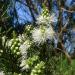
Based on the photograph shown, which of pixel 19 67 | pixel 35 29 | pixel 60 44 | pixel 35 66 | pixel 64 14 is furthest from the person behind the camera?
pixel 64 14

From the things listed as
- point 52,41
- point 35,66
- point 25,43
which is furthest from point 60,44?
point 35,66

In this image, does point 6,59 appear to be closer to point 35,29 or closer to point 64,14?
point 35,29

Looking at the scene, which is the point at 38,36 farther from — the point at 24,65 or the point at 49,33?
the point at 24,65

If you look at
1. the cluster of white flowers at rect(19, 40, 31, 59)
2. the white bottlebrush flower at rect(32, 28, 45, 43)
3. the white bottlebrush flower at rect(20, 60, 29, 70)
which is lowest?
the white bottlebrush flower at rect(20, 60, 29, 70)

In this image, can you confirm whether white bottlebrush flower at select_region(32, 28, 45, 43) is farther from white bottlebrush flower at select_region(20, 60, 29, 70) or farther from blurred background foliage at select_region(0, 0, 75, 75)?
white bottlebrush flower at select_region(20, 60, 29, 70)

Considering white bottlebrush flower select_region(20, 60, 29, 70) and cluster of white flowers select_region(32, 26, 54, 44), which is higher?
cluster of white flowers select_region(32, 26, 54, 44)

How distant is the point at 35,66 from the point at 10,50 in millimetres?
132

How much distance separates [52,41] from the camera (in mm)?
1298

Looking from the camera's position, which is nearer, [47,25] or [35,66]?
[35,66]

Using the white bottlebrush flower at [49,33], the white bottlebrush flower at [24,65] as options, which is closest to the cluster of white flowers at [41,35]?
the white bottlebrush flower at [49,33]

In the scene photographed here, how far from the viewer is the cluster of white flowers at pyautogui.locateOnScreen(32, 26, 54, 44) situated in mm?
1219

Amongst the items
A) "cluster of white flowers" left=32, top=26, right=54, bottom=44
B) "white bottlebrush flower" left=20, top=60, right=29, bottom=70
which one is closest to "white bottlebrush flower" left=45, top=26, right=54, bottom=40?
"cluster of white flowers" left=32, top=26, right=54, bottom=44

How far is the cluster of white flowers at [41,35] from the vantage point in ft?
4.00

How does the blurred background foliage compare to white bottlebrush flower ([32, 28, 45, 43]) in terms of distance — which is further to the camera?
white bottlebrush flower ([32, 28, 45, 43])
